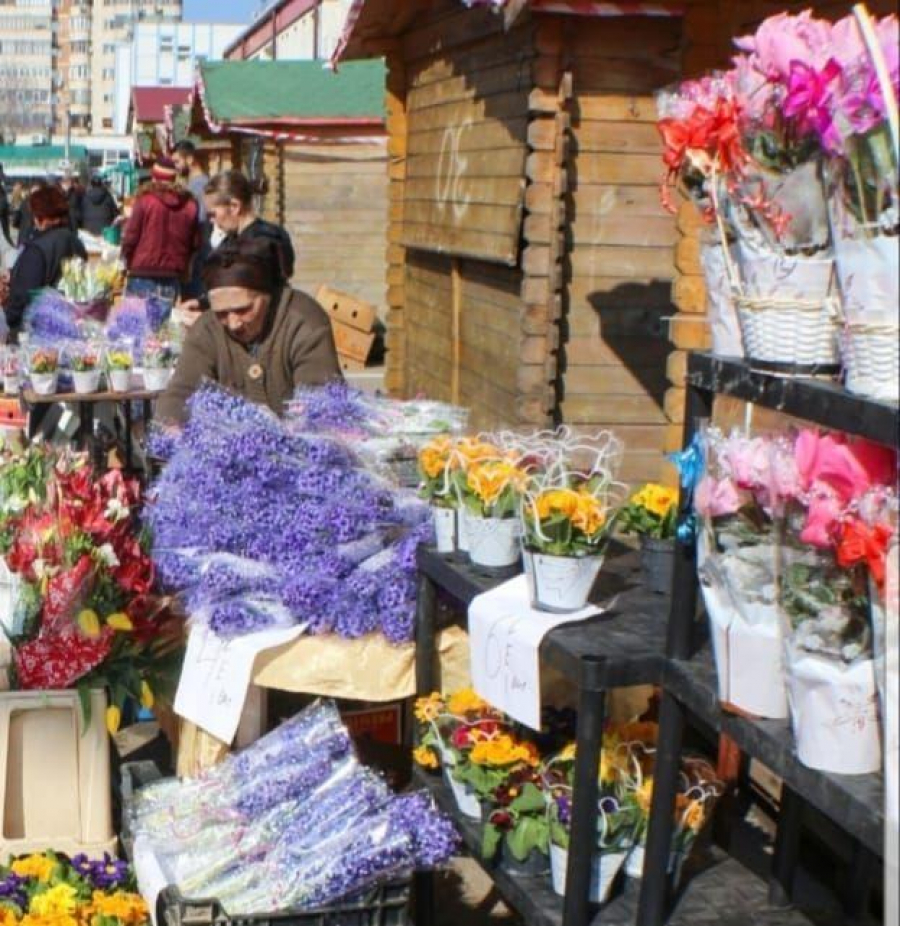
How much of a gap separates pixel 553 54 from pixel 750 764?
300cm

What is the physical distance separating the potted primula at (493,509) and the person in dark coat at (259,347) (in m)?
1.60

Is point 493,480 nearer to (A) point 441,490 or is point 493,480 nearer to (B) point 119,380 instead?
(A) point 441,490

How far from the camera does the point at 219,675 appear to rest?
3789 millimetres

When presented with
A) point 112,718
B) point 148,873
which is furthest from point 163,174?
point 148,873

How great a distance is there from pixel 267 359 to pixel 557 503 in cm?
217

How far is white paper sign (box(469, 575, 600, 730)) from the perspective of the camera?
9.83 ft

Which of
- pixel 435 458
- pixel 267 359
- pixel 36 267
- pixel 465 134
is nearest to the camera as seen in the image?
pixel 435 458

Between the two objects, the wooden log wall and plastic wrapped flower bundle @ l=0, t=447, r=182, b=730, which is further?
the wooden log wall

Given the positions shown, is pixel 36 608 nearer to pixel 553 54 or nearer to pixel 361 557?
pixel 361 557

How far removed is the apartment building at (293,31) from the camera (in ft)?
82.2

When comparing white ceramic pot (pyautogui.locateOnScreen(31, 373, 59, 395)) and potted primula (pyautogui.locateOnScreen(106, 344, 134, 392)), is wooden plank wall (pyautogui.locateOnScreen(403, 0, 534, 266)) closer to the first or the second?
potted primula (pyautogui.locateOnScreen(106, 344, 134, 392))

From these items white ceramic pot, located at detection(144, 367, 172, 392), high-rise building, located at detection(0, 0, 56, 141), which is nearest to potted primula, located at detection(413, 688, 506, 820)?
white ceramic pot, located at detection(144, 367, 172, 392)

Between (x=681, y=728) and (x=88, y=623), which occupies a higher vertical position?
(x=681, y=728)

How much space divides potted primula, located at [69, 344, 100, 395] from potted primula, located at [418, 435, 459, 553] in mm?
A: 4377
